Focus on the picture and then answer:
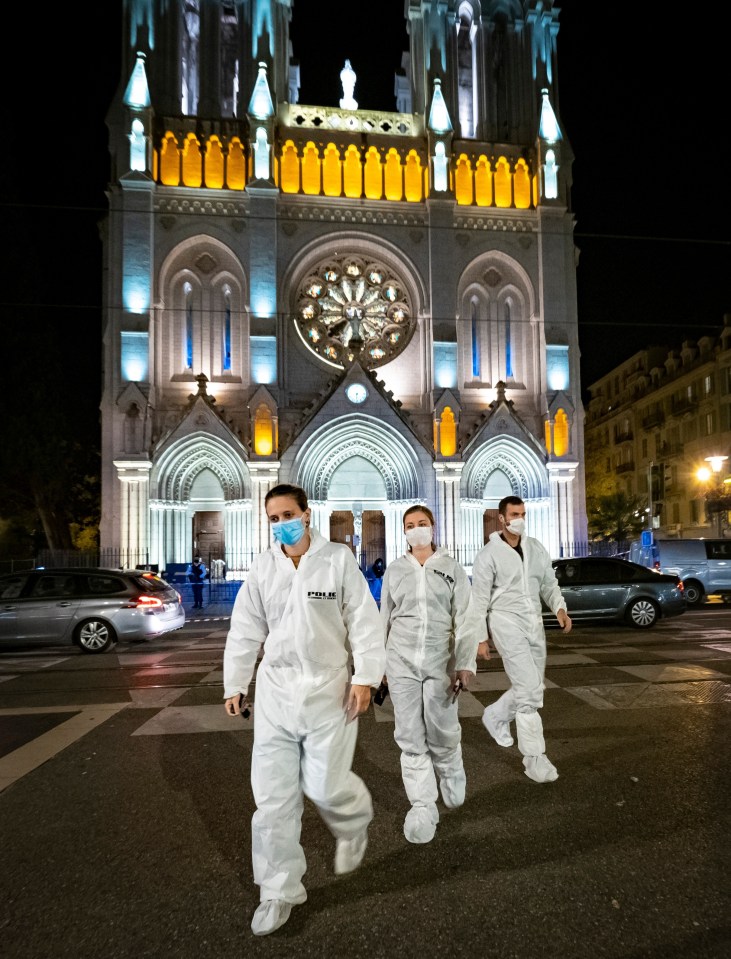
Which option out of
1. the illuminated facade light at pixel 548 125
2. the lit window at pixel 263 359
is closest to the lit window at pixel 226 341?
the lit window at pixel 263 359

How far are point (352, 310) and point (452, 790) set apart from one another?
27.1 metres

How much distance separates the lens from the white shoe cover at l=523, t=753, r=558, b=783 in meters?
4.64

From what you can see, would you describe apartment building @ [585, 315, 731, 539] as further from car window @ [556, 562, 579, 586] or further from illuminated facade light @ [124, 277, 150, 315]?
illuminated facade light @ [124, 277, 150, 315]

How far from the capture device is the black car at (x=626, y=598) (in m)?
13.4

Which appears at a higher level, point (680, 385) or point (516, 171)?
point (516, 171)

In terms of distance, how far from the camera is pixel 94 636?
38.0 feet

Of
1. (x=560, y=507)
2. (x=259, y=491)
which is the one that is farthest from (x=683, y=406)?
(x=259, y=491)

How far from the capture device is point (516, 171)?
1203 inches

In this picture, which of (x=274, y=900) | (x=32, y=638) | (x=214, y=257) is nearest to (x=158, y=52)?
(x=214, y=257)

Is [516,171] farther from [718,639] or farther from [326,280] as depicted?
[718,639]

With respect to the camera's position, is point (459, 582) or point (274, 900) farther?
point (459, 582)

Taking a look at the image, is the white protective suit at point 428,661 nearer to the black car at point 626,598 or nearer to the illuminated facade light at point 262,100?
the black car at point 626,598

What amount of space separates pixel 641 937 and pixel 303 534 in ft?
7.37

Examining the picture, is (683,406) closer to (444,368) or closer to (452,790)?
(444,368)
